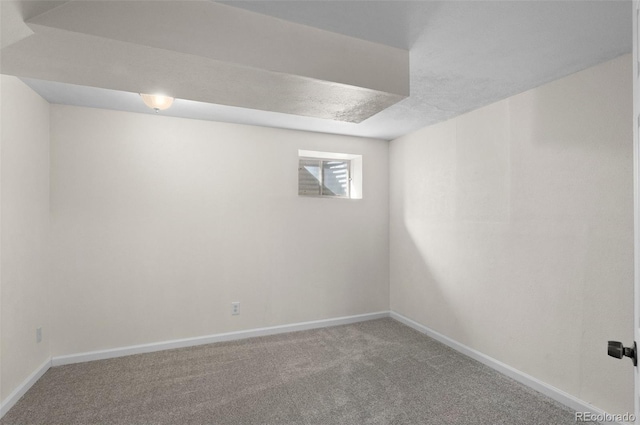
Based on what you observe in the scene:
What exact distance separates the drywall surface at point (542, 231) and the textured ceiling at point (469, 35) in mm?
291

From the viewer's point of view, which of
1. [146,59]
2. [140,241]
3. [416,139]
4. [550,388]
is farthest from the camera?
[416,139]

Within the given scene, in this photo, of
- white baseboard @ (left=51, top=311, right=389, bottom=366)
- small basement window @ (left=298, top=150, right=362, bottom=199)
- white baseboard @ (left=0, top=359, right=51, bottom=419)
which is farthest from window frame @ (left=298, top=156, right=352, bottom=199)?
white baseboard @ (left=0, top=359, right=51, bottom=419)

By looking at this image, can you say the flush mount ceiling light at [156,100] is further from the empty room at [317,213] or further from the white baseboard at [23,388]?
the white baseboard at [23,388]

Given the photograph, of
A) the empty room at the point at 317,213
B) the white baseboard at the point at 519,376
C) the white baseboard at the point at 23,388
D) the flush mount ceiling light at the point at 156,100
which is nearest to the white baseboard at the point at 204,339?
the empty room at the point at 317,213

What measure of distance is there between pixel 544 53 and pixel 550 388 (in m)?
2.34

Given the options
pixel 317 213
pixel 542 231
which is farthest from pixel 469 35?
pixel 317 213

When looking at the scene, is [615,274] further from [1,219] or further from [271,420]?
[1,219]

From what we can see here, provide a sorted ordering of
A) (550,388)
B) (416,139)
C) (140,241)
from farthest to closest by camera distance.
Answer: (416,139) < (140,241) < (550,388)

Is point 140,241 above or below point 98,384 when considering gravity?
above

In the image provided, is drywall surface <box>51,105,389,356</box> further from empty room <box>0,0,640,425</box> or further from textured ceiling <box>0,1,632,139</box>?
textured ceiling <box>0,1,632,139</box>

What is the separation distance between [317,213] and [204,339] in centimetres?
186

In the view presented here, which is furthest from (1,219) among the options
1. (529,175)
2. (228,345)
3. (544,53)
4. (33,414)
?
(529,175)

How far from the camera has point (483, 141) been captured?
2.94 m

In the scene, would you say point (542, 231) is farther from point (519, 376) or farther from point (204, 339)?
point (204, 339)
